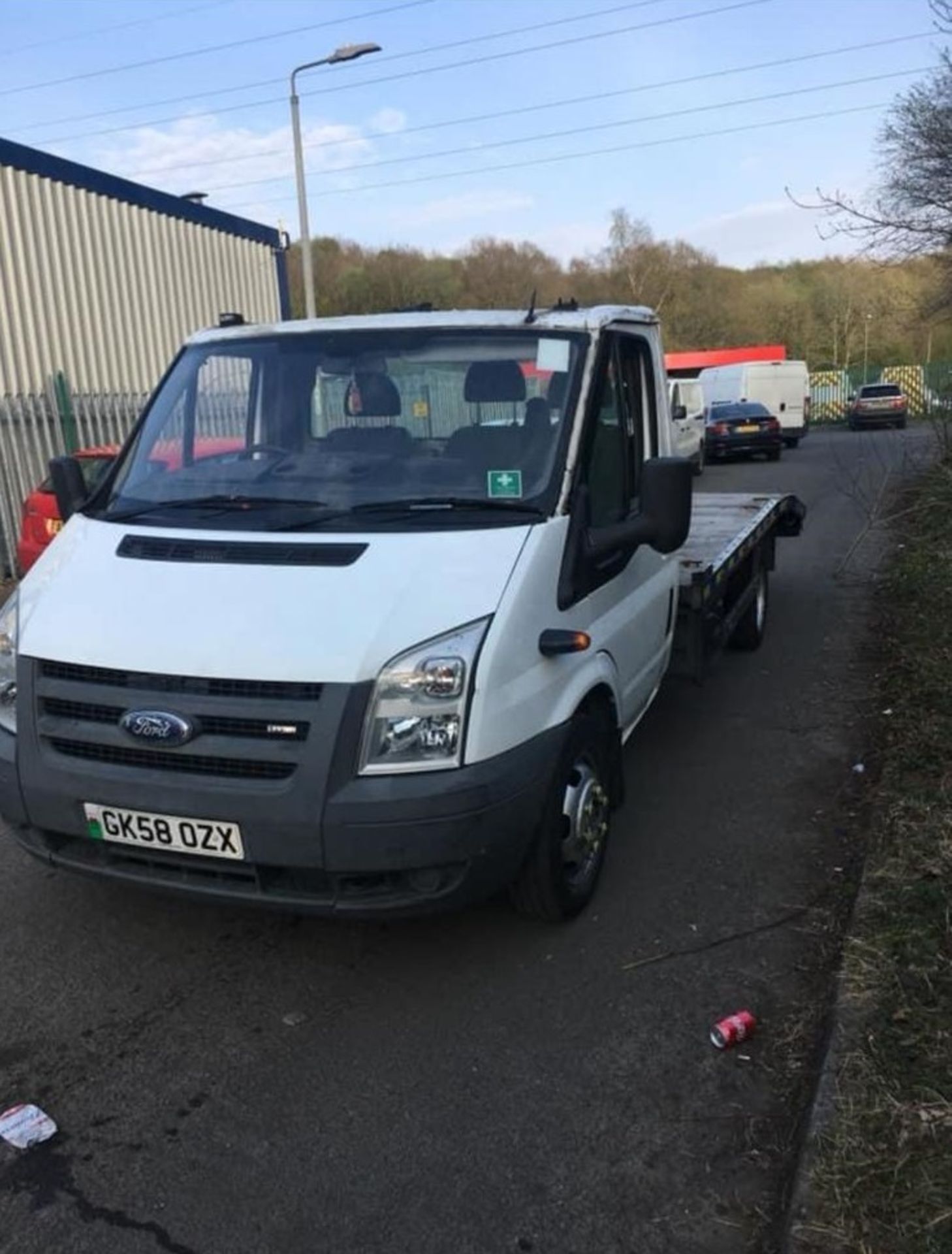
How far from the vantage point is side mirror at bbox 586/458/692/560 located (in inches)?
153

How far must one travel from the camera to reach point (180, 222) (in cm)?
1638

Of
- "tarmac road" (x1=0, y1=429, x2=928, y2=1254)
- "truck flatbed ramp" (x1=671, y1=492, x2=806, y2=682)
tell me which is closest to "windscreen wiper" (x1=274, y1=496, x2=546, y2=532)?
"tarmac road" (x1=0, y1=429, x2=928, y2=1254)

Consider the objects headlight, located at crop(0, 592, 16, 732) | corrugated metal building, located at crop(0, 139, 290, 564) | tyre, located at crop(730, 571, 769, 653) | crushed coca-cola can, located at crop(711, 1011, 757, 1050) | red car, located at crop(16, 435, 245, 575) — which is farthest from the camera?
corrugated metal building, located at crop(0, 139, 290, 564)

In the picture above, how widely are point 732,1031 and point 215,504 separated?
8.32ft

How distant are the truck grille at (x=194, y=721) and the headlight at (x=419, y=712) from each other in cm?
19

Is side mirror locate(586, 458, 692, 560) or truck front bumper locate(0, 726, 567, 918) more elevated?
side mirror locate(586, 458, 692, 560)

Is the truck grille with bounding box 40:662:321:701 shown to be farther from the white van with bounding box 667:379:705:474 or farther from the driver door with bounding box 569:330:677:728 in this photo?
the white van with bounding box 667:379:705:474

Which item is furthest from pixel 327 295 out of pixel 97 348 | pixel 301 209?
pixel 97 348

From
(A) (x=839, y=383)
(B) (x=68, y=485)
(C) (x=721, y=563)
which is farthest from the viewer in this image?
(A) (x=839, y=383)

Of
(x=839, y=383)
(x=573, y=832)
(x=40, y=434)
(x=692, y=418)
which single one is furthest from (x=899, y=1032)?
(x=839, y=383)

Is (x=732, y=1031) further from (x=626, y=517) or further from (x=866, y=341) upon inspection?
(x=866, y=341)

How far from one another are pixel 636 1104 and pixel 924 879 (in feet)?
4.88

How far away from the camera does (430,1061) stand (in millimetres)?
3232

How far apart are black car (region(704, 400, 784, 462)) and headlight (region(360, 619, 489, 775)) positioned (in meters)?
24.7
